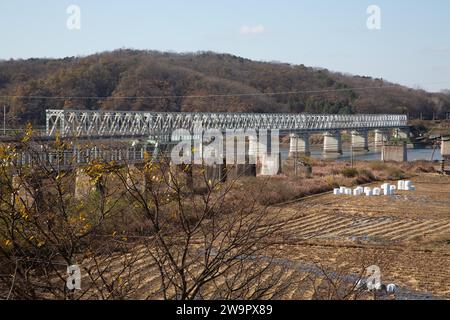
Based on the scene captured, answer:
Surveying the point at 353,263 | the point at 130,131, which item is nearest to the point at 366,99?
the point at 130,131

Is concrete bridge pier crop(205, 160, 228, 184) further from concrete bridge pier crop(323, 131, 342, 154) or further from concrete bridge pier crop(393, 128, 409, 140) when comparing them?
concrete bridge pier crop(393, 128, 409, 140)

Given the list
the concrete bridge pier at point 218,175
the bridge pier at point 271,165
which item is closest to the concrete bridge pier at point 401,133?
the bridge pier at point 271,165

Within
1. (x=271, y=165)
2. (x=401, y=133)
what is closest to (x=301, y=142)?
(x=401, y=133)

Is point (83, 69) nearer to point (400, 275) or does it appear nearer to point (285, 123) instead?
point (285, 123)

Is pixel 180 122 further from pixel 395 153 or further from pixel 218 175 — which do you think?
pixel 218 175

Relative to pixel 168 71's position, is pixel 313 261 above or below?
below

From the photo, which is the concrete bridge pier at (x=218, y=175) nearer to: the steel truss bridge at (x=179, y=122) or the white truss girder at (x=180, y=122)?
the steel truss bridge at (x=179, y=122)
